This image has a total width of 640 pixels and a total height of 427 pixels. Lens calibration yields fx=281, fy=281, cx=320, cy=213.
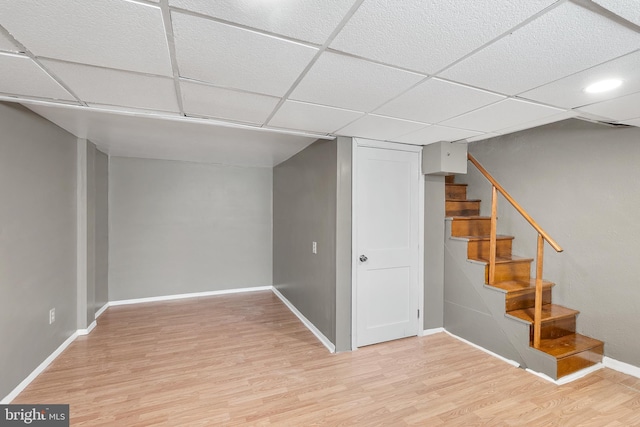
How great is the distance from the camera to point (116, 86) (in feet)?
5.86

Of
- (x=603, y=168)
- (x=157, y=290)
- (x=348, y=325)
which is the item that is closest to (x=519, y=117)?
(x=603, y=168)

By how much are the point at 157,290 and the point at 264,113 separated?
3.84 metres

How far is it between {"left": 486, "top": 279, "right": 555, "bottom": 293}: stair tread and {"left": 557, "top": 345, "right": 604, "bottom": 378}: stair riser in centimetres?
65

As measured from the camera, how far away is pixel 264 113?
7.46 feet

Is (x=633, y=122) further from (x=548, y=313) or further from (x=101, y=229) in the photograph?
(x=101, y=229)

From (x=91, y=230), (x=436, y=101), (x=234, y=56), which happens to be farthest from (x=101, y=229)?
(x=436, y=101)

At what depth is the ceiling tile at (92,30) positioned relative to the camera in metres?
1.07

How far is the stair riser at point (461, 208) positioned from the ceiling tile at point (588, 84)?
1.87 meters

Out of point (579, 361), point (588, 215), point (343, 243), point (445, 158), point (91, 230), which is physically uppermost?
point (445, 158)

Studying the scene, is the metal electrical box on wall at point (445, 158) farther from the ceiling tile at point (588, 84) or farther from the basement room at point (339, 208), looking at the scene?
the ceiling tile at point (588, 84)

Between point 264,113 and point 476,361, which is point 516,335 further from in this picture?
point 264,113

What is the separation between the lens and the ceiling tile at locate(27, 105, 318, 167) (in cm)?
251

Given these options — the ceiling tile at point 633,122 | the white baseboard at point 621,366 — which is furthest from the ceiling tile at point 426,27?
the white baseboard at point 621,366

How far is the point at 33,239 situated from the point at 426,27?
11.0 feet
